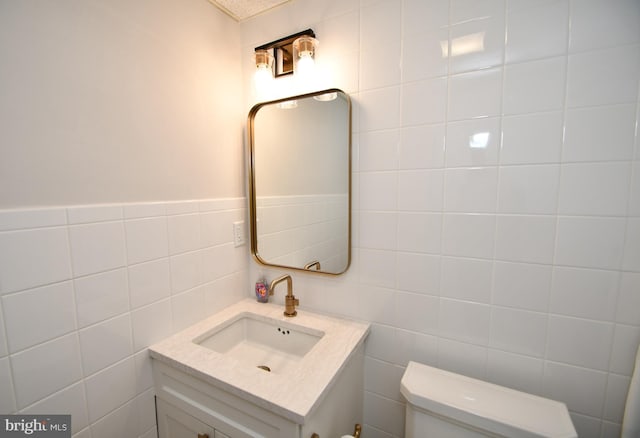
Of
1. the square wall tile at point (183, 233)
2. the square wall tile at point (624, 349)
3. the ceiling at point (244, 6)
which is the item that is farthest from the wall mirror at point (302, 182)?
the square wall tile at point (624, 349)

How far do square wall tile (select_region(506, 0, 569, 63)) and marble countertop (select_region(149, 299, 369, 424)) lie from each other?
3.58 ft

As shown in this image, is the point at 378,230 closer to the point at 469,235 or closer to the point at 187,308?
the point at 469,235

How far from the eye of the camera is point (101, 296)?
0.79 meters

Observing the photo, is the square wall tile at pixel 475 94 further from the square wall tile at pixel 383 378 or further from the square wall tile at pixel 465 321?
the square wall tile at pixel 383 378

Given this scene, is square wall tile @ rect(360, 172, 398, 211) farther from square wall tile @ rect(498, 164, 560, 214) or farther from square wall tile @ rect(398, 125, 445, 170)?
square wall tile @ rect(498, 164, 560, 214)

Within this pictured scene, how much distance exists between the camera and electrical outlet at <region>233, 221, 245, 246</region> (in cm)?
127

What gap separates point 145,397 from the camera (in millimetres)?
922

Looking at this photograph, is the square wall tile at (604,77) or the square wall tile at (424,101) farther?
the square wall tile at (424,101)

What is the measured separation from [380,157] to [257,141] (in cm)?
63

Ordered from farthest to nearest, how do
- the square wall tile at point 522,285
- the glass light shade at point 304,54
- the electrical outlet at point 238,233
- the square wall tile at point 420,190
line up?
→ the electrical outlet at point 238,233 < the glass light shade at point 304,54 < the square wall tile at point 420,190 < the square wall tile at point 522,285

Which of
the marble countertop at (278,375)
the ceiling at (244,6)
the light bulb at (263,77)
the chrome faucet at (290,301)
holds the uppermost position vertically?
the ceiling at (244,6)

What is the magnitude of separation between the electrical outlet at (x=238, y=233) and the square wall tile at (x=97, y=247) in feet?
1.58

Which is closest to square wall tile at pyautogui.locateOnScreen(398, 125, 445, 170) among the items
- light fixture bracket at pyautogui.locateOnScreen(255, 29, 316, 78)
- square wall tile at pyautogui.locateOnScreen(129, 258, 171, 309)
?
light fixture bracket at pyautogui.locateOnScreen(255, 29, 316, 78)

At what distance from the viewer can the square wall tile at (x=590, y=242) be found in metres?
0.73
